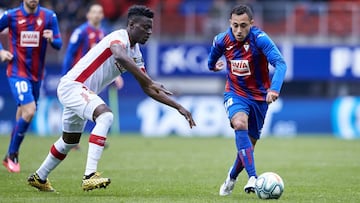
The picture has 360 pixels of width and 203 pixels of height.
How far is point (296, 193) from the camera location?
10.8m

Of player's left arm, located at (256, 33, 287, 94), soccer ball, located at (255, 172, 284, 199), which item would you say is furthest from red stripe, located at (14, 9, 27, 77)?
soccer ball, located at (255, 172, 284, 199)

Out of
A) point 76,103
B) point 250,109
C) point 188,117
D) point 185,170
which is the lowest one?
point 185,170

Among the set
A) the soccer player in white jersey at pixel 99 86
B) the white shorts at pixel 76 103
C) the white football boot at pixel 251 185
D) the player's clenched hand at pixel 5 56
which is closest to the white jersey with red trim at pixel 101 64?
the soccer player in white jersey at pixel 99 86

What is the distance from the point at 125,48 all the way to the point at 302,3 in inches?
841

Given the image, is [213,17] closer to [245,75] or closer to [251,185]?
[245,75]

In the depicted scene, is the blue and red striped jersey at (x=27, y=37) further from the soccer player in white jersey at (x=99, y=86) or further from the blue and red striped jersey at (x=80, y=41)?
the soccer player in white jersey at (x=99, y=86)

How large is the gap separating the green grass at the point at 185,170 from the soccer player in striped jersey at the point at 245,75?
0.73 m

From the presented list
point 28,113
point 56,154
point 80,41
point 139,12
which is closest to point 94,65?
point 139,12

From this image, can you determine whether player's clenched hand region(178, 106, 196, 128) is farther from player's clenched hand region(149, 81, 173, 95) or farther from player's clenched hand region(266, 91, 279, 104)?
player's clenched hand region(266, 91, 279, 104)

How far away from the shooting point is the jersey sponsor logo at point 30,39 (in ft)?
46.5

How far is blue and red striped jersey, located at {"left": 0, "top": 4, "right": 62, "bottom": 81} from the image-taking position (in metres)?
14.0

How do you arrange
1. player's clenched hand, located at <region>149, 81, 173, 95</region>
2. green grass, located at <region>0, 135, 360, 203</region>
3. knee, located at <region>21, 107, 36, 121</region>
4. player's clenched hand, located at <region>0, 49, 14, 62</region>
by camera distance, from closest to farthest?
player's clenched hand, located at <region>149, 81, 173, 95</region> → green grass, located at <region>0, 135, 360, 203</region> → player's clenched hand, located at <region>0, 49, 14, 62</region> → knee, located at <region>21, 107, 36, 121</region>

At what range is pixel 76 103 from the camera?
9789 mm

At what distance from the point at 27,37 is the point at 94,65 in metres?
4.57
